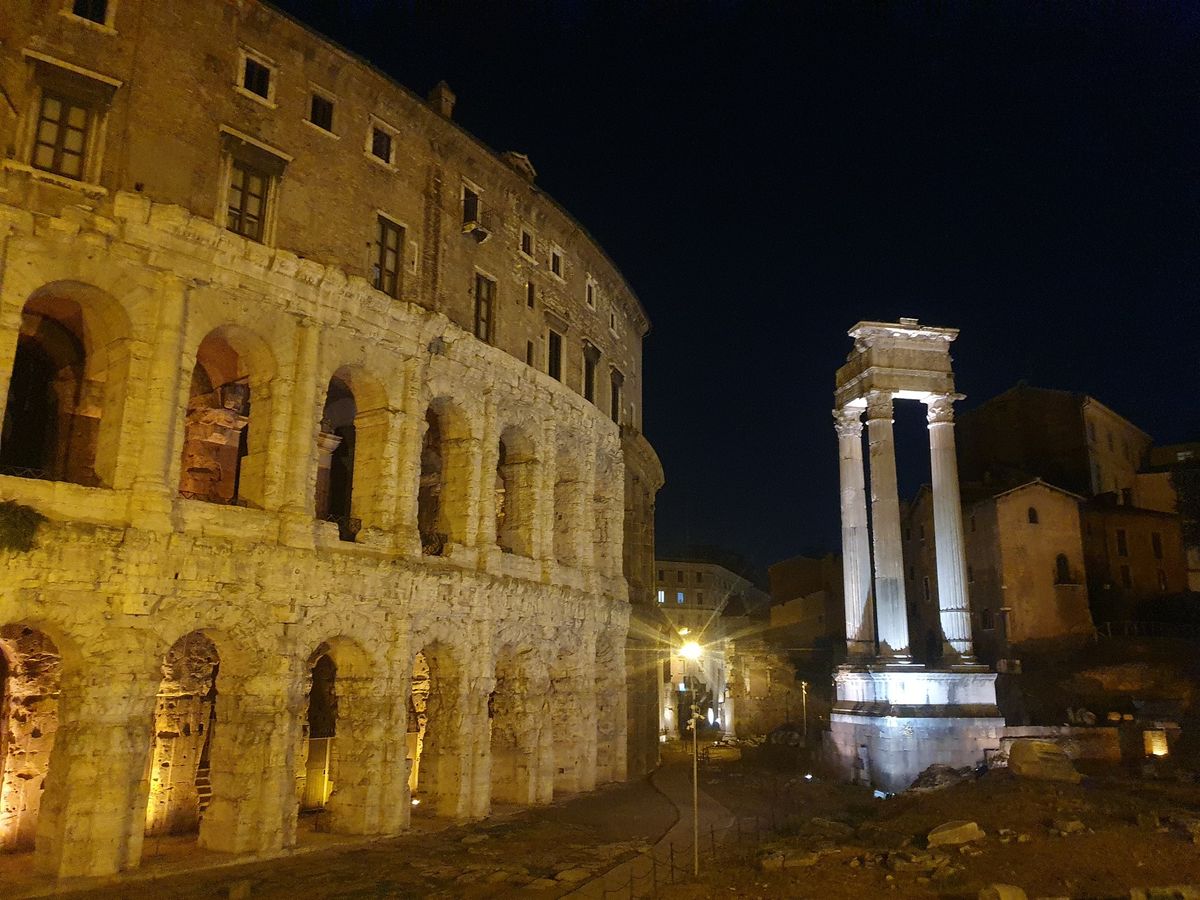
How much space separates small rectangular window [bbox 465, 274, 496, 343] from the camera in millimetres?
25469

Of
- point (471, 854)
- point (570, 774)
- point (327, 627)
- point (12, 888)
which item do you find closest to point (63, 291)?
point (327, 627)

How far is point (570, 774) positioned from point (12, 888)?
607 inches

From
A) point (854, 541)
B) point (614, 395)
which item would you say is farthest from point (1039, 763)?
point (614, 395)

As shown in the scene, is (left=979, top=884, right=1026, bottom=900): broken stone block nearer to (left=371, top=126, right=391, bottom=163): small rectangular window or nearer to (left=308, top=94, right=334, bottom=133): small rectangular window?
(left=371, top=126, right=391, bottom=163): small rectangular window

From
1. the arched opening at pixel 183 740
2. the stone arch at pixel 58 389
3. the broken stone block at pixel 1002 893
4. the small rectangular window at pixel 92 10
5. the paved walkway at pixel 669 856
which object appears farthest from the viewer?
the arched opening at pixel 183 740

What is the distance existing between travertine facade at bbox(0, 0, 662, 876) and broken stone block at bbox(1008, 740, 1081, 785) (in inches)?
475

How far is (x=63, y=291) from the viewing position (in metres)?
17.3

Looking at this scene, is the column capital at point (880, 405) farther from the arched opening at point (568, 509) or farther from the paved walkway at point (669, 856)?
the paved walkway at point (669, 856)

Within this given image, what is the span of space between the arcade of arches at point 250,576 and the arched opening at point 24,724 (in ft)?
0.13

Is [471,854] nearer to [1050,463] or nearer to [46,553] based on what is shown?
[46,553]

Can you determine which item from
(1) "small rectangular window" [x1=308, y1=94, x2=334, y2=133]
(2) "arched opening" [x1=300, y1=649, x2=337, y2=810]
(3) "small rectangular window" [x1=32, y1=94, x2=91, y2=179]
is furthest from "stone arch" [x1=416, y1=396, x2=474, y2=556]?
(3) "small rectangular window" [x1=32, y1=94, x2=91, y2=179]

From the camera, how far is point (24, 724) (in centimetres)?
1820

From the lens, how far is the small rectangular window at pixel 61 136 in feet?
54.5

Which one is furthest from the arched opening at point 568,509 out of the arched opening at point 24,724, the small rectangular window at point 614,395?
the arched opening at point 24,724
